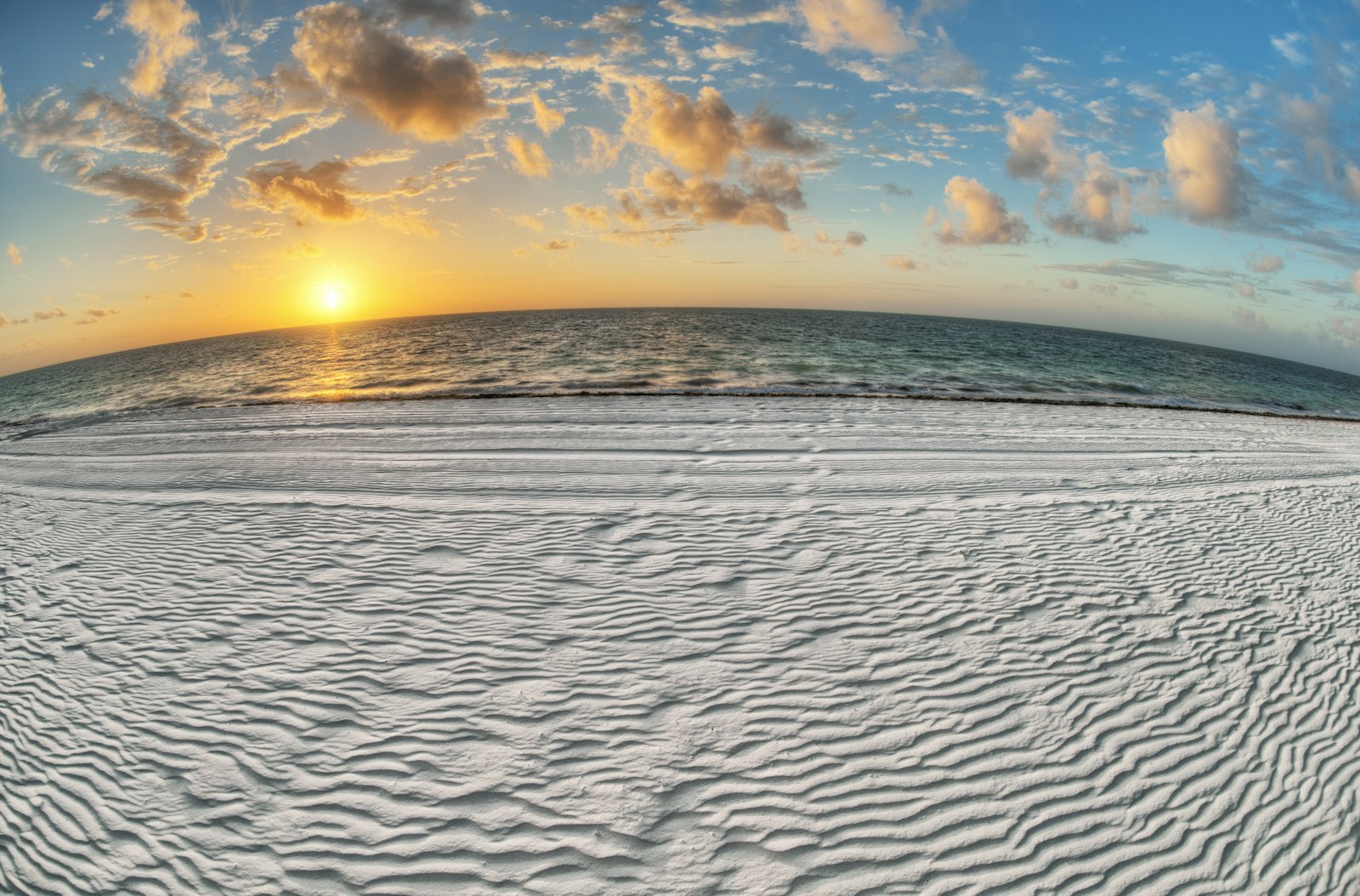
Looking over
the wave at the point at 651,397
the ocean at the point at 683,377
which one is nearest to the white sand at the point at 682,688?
the wave at the point at 651,397

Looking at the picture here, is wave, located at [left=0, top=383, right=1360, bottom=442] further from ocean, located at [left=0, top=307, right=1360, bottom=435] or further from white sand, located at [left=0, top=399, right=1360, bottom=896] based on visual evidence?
white sand, located at [left=0, top=399, right=1360, bottom=896]

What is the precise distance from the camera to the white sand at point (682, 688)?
4.39m

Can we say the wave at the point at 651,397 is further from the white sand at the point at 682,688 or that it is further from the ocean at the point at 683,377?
the white sand at the point at 682,688

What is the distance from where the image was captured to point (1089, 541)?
30.5 ft

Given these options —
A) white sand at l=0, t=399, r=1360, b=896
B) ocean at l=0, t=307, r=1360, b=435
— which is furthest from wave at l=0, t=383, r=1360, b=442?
white sand at l=0, t=399, r=1360, b=896

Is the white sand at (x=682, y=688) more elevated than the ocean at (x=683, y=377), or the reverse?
the ocean at (x=683, y=377)

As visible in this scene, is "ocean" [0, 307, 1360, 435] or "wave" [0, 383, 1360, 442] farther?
"ocean" [0, 307, 1360, 435]

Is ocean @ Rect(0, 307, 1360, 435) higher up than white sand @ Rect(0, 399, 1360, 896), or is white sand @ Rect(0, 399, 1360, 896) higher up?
ocean @ Rect(0, 307, 1360, 435)

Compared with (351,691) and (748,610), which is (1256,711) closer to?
(748,610)

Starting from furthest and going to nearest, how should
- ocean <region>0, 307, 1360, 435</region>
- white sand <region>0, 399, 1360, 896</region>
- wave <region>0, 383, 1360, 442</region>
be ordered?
1. ocean <region>0, 307, 1360, 435</region>
2. wave <region>0, 383, 1360, 442</region>
3. white sand <region>0, 399, 1360, 896</region>

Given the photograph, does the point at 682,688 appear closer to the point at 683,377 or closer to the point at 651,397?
→ the point at 651,397

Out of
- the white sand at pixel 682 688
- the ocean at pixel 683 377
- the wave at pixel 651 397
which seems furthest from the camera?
the ocean at pixel 683 377

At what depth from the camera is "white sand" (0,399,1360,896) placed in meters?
4.39

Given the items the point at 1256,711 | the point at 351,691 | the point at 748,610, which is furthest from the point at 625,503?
the point at 1256,711
